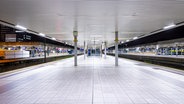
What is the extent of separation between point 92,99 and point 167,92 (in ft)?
9.28

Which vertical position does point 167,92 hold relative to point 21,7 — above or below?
below

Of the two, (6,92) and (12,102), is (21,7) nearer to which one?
(6,92)

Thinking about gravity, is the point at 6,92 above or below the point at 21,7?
below

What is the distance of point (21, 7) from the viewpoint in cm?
697

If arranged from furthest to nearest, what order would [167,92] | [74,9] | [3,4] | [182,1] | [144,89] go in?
[74,9], [3,4], [182,1], [144,89], [167,92]

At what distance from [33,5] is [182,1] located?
6.53 m

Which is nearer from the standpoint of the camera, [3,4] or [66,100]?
[66,100]

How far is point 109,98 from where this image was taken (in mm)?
4723

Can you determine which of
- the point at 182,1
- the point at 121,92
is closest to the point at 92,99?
the point at 121,92

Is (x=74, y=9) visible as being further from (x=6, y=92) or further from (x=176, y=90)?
(x=176, y=90)

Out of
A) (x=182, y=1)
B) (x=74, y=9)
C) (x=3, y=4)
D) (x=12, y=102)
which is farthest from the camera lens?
(x=74, y=9)

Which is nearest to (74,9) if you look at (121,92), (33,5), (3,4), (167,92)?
(33,5)

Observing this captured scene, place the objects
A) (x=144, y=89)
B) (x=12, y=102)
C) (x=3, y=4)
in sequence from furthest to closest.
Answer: (x=3, y=4) → (x=144, y=89) → (x=12, y=102)

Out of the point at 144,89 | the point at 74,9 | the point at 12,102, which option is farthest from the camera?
the point at 74,9
